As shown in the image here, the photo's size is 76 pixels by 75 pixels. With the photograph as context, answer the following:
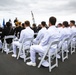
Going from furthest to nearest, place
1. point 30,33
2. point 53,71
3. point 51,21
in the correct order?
point 30,33 < point 51,21 < point 53,71

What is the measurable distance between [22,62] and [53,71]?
3.82 feet

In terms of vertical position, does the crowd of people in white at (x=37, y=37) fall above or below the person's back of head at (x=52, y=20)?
below

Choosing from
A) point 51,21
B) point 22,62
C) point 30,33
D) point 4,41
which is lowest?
point 22,62

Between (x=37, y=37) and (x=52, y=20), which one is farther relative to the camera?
(x=37, y=37)

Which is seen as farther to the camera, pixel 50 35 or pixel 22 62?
pixel 22 62

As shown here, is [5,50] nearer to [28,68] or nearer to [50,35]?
[28,68]

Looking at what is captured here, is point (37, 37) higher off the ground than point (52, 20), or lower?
lower

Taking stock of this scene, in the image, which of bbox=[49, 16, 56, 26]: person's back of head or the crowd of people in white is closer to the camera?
the crowd of people in white

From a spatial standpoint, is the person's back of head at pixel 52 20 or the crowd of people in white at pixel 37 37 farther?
the person's back of head at pixel 52 20

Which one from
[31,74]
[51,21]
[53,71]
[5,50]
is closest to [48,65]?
[53,71]

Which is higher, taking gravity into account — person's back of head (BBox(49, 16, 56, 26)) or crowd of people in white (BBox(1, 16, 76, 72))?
person's back of head (BBox(49, 16, 56, 26))

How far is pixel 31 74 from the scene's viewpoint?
3.54 meters

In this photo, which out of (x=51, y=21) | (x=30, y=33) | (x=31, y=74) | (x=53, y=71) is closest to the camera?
(x=31, y=74)

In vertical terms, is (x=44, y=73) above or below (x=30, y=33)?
below
